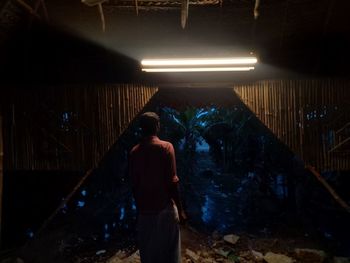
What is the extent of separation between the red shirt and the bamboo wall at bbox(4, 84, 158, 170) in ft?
5.52

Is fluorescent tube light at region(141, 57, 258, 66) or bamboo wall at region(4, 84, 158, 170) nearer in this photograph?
fluorescent tube light at region(141, 57, 258, 66)

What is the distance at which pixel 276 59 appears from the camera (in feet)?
16.4

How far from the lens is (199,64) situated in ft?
14.2

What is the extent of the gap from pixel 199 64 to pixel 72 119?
7.19 feet

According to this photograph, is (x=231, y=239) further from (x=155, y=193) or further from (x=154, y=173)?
(x=154, y=173)

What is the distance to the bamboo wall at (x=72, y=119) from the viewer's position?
16.3 feet

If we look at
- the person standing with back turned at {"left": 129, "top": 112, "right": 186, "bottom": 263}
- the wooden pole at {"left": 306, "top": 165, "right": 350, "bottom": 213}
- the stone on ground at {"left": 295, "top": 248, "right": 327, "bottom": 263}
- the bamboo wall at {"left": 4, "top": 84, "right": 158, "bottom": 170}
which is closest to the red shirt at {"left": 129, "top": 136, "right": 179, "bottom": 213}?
the person standing with back turned at {"left": 129, "top": 112, "right": 186, "bottom": 263}

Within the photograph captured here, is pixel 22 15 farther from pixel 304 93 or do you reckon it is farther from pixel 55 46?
pixel 304 93

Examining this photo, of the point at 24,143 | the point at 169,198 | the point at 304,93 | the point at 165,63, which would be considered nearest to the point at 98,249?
the point at 24,143

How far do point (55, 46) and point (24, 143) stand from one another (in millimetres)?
1608

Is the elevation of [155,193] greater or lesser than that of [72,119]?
lesser

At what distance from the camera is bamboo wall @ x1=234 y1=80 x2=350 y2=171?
4891 mm

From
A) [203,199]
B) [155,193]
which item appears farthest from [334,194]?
[203,199]

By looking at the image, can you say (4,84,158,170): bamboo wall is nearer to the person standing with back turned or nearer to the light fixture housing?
the light fixture housing
